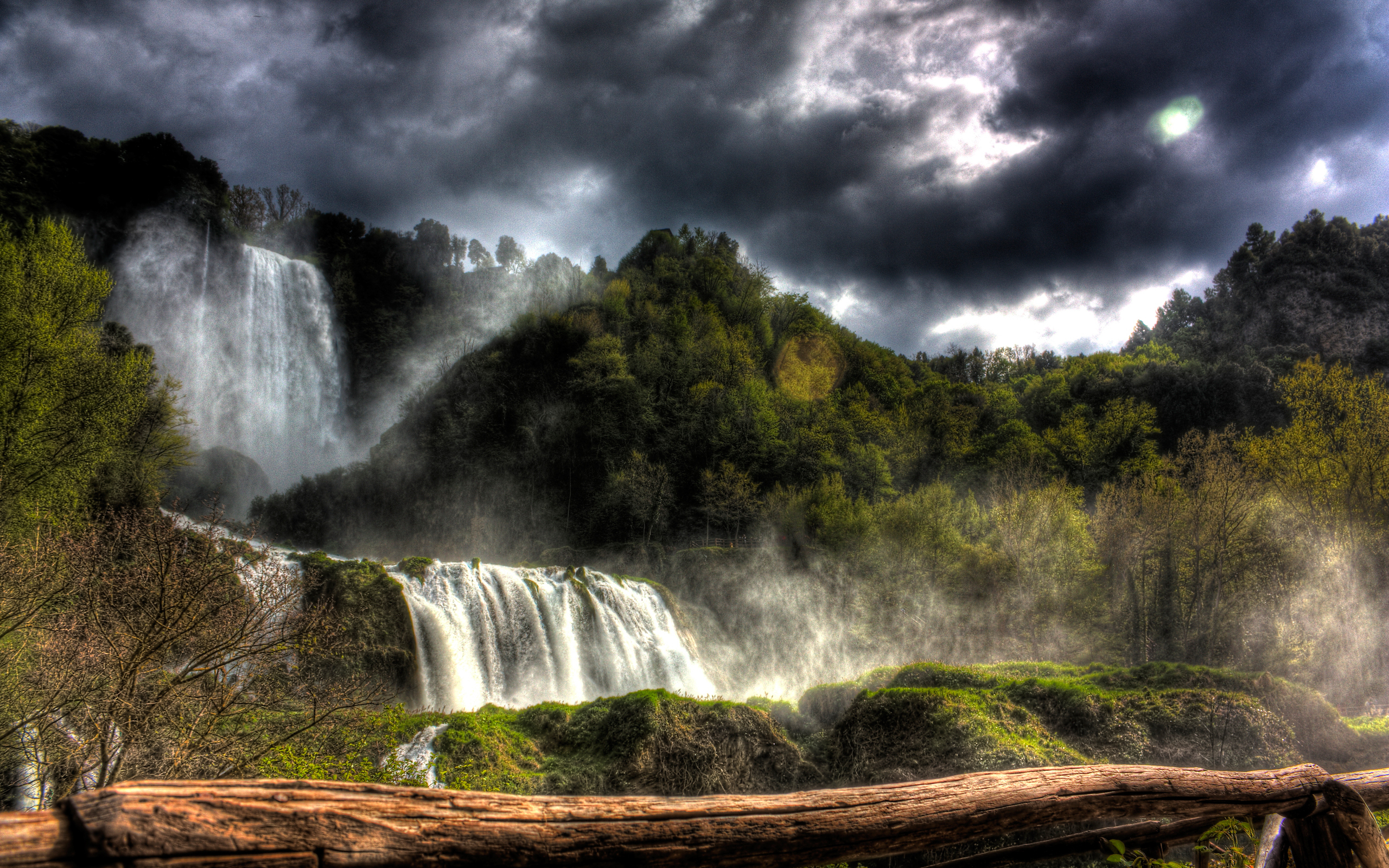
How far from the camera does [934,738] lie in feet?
38.1

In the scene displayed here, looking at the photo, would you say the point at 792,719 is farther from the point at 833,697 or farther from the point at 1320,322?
the point at 1320,322

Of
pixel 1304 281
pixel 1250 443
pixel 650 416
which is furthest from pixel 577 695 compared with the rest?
pixel 1304 281

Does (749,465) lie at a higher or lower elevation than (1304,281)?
lower

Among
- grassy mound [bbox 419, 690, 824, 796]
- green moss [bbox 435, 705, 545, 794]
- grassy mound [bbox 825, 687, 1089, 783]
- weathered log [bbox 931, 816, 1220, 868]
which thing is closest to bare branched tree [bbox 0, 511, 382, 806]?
green moss [bbox 435, 705, 545, 794]

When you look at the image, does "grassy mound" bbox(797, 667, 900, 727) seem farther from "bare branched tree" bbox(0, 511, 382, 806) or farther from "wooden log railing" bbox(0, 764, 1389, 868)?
"wooden log railing" bbox(0, 764, 1389, 868)

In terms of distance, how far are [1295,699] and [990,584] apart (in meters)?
17.2

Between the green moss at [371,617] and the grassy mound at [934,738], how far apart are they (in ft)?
40.7

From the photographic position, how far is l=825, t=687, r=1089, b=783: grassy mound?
10867 millimetres

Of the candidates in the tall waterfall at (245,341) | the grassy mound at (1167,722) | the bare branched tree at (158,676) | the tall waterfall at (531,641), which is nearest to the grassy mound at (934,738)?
the grassy mound at (1167,722)

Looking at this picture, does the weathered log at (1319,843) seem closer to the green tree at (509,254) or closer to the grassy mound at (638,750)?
the grassy mound at (638,750)

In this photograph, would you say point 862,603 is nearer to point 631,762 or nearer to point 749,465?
point 749,465

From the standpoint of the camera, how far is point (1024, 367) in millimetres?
82875

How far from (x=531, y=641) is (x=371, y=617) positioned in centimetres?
502

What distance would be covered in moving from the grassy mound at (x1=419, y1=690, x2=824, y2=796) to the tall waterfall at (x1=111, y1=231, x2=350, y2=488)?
32.9m
